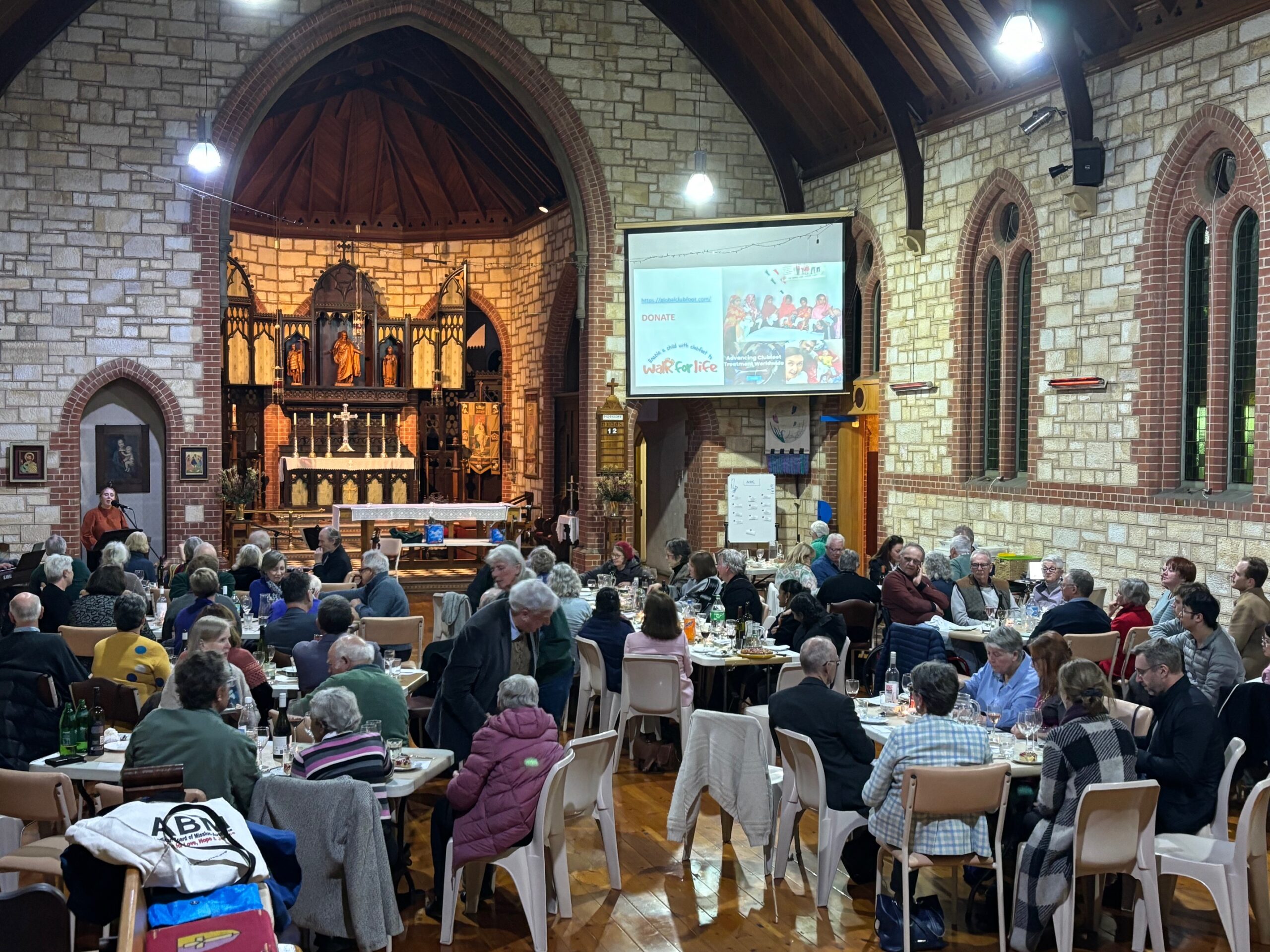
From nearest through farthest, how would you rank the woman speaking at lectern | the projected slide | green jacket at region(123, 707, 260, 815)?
green jacket at region(123, 707, 260, 815) < the woman speaking at lectern < the projected slide

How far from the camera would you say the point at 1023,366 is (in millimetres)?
12828

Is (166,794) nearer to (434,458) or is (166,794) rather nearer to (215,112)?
(215,112)

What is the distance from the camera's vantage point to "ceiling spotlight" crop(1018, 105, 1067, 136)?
11.5 m

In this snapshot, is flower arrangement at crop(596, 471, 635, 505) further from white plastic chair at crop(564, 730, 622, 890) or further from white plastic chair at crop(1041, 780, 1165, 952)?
white plastic chair at crop(1041, 780, 1165, 952)

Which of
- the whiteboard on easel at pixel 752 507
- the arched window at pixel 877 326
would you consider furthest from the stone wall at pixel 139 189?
the whiteboard on easel at pixel 752 507

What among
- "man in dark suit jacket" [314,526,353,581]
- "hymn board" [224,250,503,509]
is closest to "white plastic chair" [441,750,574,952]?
"man in dark suit jacket" [314,526,353,581]

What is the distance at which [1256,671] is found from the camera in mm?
7680

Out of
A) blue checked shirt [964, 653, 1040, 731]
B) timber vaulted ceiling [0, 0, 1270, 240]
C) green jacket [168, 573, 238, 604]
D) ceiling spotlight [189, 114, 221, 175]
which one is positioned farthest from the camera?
ceiling spotlight [189, 114, 221, 175]

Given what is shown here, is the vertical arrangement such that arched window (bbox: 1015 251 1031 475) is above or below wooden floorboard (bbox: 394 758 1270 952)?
above

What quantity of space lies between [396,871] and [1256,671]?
5.11 meters

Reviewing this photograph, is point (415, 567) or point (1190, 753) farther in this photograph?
point (415, 567)

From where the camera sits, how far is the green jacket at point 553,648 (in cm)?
633

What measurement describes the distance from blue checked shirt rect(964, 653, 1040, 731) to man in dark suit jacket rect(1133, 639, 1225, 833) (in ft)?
2.51

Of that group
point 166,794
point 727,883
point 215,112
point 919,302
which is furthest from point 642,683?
point 215,112
